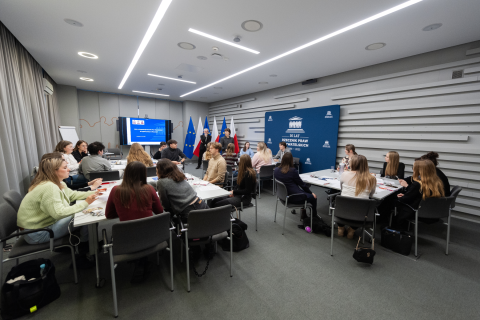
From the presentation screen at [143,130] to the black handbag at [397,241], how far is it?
888 centimetres

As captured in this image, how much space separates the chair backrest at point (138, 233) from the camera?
162 centimetres

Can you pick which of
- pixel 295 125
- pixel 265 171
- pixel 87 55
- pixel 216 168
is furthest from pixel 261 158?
pixel 87 55

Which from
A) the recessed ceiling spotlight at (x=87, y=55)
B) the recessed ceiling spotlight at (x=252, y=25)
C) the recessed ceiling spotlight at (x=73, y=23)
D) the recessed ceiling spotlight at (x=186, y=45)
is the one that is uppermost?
the recessed ceiling spotlight at (x=252, y=25)

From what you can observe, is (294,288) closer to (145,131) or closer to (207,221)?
(207,221)

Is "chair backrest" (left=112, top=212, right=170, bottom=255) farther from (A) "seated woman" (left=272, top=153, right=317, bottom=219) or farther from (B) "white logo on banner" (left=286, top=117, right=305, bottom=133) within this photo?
(B) "white logo on banner" (left=286, top=117, right=305, bottom=133)

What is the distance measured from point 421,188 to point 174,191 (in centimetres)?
302

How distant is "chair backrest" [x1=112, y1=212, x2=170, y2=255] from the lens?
5.30ft

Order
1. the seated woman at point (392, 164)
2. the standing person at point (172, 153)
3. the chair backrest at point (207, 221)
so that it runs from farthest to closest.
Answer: the standing person at point (172, 153)
the seated woman at point (392, 164)
the chair backrest at point (207, 221)

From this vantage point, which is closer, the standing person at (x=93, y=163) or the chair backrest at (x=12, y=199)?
the chair backrest at (x=12, y=199)

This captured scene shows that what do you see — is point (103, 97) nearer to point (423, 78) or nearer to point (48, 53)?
point (48, 53)

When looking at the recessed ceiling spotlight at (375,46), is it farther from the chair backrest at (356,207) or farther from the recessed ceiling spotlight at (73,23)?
the recessed ceiling spotlight at (73,23)

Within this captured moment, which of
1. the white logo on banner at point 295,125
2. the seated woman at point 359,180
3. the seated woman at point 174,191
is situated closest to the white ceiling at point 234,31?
the white logo on banner at point 295,125

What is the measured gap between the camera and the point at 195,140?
9.02 m

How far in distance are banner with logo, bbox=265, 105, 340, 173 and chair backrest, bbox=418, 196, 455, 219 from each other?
290 centimetres
